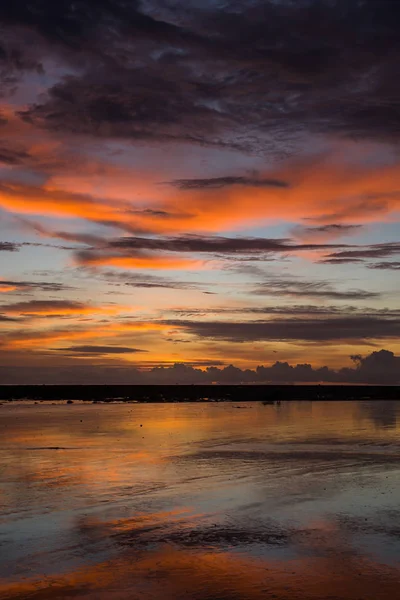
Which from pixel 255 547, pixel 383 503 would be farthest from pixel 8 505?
pixel 383 503

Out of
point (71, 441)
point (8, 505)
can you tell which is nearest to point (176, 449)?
point (71, 441)

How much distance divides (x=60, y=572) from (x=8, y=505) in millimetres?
7584

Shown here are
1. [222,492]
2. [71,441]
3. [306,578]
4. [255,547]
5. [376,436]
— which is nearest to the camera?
[306,578]

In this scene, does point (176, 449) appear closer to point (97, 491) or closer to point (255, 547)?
point (97, 491)

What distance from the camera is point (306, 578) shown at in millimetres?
15078

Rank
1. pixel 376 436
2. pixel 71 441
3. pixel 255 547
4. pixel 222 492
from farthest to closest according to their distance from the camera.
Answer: pixel 376 436 → pixel 71 441 → pixel 222 492 → pixel 255 547

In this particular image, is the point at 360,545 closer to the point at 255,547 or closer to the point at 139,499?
the point at 255,547

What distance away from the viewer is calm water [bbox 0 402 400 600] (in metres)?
14.7

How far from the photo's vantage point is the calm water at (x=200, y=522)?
14.7 m

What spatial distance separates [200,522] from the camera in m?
20.1

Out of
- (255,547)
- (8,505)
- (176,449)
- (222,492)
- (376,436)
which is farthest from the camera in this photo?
(376,436)

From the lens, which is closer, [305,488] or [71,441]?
[305,488]

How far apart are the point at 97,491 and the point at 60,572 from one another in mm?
9645

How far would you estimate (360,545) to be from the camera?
58.1 ft
